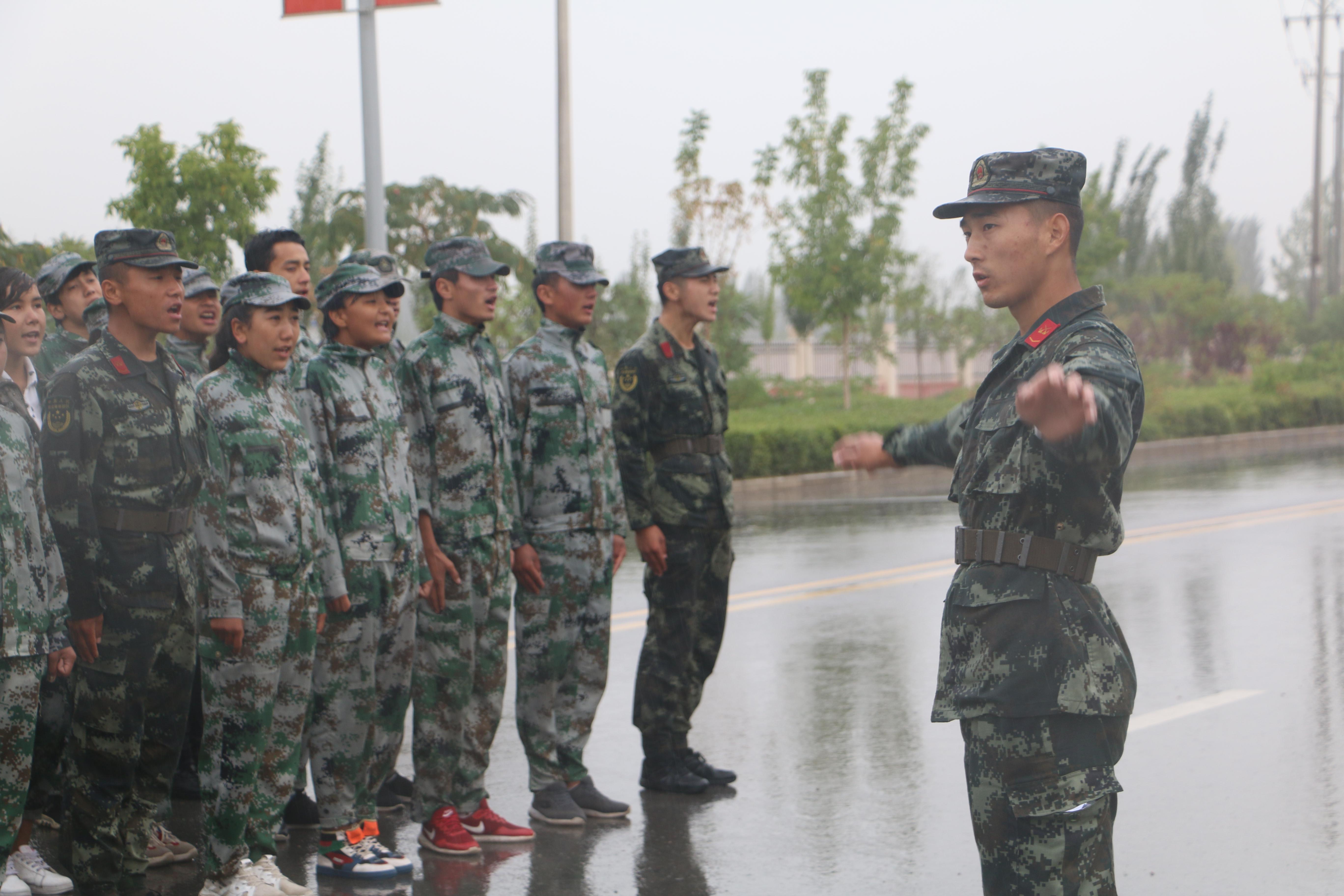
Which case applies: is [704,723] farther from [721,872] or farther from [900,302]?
[900,302]

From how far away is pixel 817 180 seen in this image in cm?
2677

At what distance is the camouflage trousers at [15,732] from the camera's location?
12.6 ft

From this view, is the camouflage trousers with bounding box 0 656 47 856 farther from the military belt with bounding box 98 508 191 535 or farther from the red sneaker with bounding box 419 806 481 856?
the red sneaker with bounding box 419 806 481 856

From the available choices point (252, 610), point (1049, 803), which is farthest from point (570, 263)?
point (1049, 803)

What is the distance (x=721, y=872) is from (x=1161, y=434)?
2341 centimetres

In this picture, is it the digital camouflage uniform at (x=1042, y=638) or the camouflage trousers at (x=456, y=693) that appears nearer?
the digital camouflage uniform at (x=1042, y=638)

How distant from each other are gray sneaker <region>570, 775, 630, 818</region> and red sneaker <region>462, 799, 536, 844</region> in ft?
0.97

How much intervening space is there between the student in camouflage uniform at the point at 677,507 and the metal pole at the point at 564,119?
32.9ft

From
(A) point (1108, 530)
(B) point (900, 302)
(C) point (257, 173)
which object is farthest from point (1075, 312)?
(B) point (900, 302)

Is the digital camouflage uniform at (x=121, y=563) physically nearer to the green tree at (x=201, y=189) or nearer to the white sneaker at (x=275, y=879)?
the white sneaker at (x=275, y=879)

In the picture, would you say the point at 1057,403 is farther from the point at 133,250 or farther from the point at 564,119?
the point at 564,119

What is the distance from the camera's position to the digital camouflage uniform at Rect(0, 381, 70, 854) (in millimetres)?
3840

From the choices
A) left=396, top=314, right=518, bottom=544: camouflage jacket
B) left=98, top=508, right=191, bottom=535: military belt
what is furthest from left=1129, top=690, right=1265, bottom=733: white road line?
left=98, top=508, right=191, bottom=535: military belt

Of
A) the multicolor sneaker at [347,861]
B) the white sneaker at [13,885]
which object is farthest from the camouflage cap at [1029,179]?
the white sneaker at [13,885]
